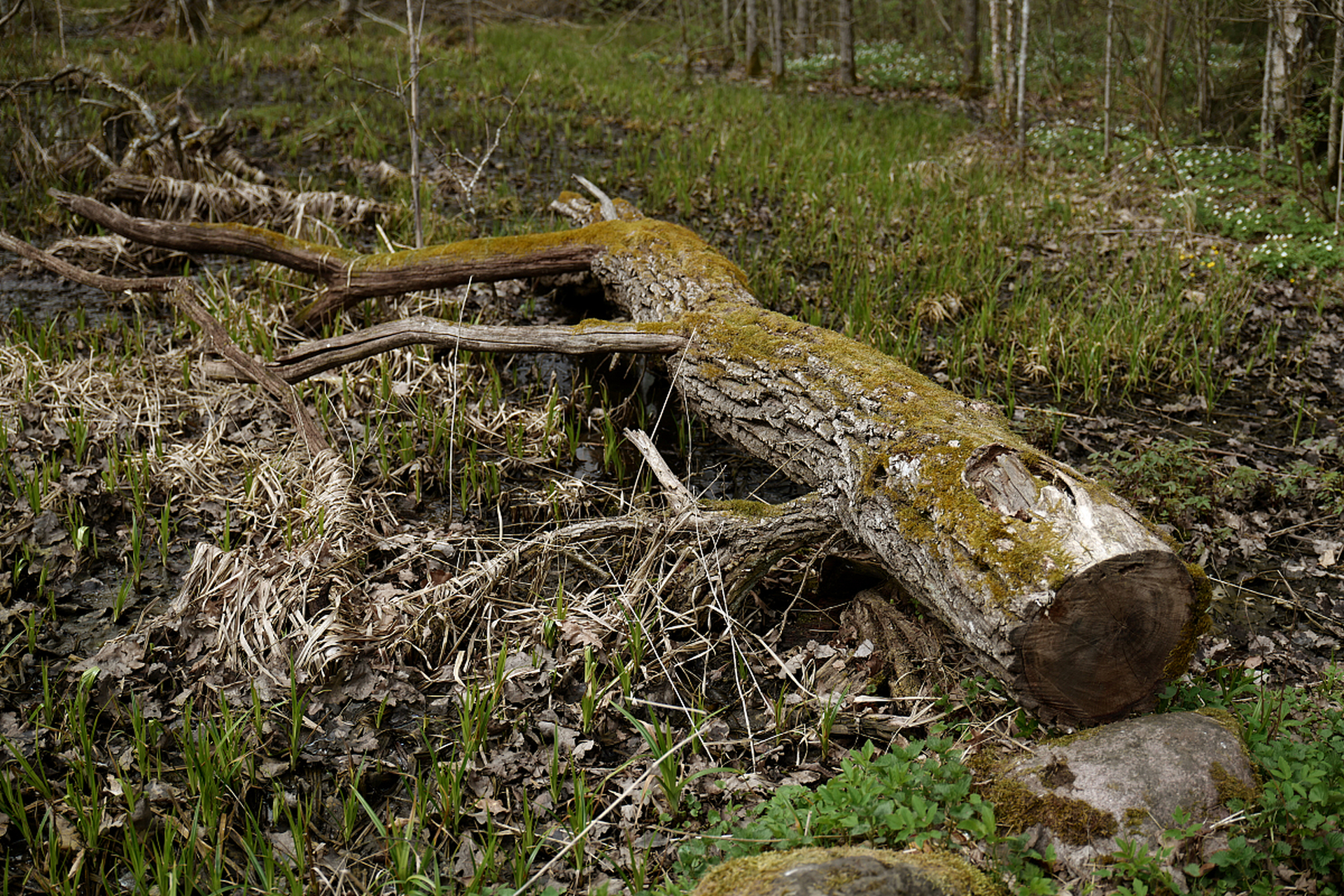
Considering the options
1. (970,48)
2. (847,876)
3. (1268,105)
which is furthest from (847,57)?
(847,876)

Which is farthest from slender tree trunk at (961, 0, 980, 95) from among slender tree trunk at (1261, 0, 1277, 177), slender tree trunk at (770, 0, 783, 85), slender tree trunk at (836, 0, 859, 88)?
slender tree trunk at (1261, 0, 1277, 177)

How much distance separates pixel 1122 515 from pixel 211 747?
3091 mm

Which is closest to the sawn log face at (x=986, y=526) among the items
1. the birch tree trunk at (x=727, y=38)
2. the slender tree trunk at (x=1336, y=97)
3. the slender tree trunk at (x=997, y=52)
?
the slender tree trunk at (x=1336, y=97)

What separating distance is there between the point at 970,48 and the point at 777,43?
341 cm

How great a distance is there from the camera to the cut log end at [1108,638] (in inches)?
98.0

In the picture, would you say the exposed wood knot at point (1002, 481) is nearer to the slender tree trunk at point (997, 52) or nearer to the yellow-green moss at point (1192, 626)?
the yellow-green moss at point (1192, 626)

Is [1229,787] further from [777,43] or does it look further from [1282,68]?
[777,43]

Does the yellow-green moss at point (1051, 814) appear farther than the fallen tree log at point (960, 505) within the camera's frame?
No

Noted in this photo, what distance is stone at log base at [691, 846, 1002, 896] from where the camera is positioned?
2.08 meters

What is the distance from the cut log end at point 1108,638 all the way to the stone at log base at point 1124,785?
0.09 metres

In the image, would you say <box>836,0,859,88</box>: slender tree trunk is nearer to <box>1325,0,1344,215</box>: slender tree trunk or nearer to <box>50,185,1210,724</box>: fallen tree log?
<box>1325,0,1344,215</box>: slender tree trunk

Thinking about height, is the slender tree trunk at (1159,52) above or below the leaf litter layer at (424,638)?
above

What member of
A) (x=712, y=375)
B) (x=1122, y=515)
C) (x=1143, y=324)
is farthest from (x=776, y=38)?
(x=1122, y=515)

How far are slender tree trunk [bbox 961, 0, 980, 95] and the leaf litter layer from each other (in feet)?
38.9
